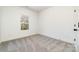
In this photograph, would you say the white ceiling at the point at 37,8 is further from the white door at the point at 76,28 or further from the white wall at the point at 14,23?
the white door at the point at 76,28

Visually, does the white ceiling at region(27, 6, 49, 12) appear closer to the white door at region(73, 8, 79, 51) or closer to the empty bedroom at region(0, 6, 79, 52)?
the empty bedroom at region(0, 6, 79, 52)

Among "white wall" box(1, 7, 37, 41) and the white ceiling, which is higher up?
the white ceiling

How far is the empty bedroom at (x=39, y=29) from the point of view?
1228mm

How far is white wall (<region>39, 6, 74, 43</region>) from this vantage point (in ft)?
4.10

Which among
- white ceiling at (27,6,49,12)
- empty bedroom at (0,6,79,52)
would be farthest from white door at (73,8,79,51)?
white ceiling at (27,6,49,12)

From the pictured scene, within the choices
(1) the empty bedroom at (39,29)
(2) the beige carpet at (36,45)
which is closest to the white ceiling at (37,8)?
(1) the empty bedroom at (39,29)

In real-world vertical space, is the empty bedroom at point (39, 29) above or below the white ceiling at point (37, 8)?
below
